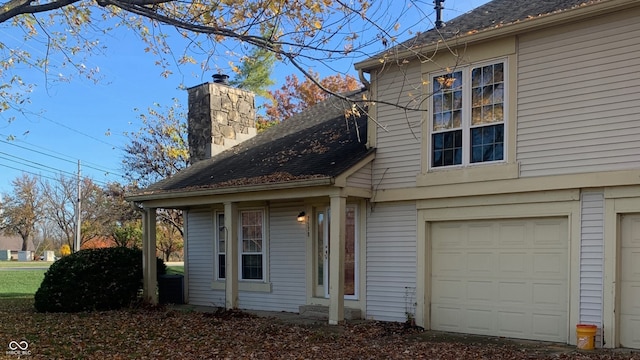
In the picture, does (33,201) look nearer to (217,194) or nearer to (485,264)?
(217,194)

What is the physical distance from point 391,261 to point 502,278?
205 cm

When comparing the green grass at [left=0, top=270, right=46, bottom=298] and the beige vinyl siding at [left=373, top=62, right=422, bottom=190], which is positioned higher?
the beige vinyl siding at [left=373, top=62, right=422, bottom=190]

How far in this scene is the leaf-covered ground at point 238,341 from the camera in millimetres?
7305

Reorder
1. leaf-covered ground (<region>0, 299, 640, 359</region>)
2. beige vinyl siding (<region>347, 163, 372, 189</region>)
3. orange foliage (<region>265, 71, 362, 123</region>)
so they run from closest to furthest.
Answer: leaf-covered ground (<region>0, 299, 640, 359</region>), beige vinyl siding (<region>347, 163, 372, 189</region>), orange foliage (<region>265, 71, 362, 123</region>)

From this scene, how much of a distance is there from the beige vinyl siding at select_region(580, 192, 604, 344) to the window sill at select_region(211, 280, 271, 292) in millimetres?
6608

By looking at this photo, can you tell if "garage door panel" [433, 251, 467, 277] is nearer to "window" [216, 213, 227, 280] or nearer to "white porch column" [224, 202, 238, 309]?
"white porch column" [224, 202, 238, 309]

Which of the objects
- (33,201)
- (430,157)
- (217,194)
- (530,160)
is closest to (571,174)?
(530,160)

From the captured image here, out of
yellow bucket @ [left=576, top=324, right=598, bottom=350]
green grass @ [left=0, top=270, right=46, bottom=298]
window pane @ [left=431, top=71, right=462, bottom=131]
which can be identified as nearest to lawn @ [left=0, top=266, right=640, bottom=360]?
yellow bucket @ [left=576, top=324, right=598, bottom=350]

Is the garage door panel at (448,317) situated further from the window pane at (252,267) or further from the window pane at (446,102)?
the window pane at (252,267)

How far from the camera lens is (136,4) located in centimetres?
666

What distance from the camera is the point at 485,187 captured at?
28.8 ft

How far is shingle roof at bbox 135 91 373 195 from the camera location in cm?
1032

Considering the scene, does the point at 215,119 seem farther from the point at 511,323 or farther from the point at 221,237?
the point at 511,323

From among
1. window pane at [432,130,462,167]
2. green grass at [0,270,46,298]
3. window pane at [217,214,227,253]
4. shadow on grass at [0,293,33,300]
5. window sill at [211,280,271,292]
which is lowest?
green grass at [0,270,46,298]
